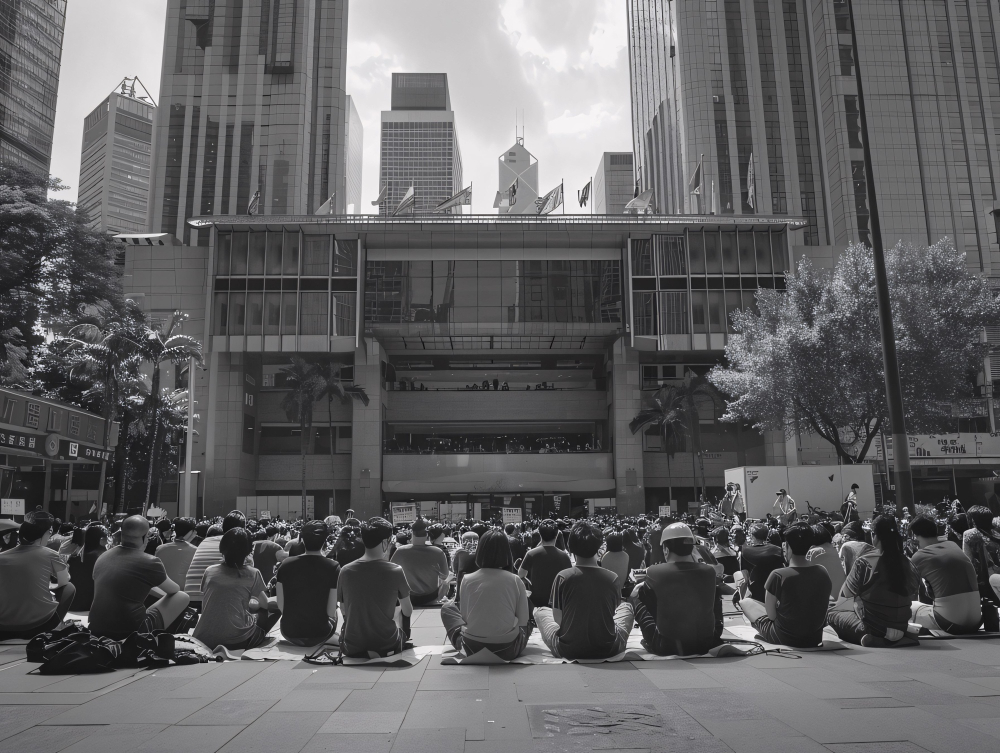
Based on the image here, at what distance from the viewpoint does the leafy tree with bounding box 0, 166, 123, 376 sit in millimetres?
30391

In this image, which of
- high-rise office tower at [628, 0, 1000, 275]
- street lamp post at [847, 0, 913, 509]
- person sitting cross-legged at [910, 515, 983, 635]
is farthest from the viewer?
high-rise office tower at [628, 0, 1000, 275]

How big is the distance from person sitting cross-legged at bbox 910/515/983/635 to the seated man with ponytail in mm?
237

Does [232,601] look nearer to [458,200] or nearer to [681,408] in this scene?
[458,200]

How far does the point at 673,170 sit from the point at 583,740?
299 ft

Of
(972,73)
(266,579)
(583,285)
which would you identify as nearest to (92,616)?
(266,579)

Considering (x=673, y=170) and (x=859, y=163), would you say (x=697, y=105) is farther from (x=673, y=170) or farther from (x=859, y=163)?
(x=859, y=163)

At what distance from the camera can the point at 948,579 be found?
877 centimetres

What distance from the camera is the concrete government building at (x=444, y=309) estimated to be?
5203 centimetres

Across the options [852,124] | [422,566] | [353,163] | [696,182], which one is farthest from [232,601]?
[353,163]

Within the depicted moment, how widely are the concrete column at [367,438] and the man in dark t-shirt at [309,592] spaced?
43751 mm

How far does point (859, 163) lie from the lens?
66688mm

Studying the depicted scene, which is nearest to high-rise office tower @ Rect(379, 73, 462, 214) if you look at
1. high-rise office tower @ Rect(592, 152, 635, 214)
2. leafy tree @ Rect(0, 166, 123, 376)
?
high-rise office tower @ Rect(592, 152, 635, 214)

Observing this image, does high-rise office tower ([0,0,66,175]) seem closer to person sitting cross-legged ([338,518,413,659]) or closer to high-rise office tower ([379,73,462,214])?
person sitting cross-legged ([338,518,413,659])

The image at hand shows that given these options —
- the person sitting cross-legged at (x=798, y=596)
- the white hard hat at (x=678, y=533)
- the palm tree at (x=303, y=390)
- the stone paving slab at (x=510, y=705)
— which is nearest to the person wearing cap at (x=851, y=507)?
the person sitting cross-legged at (x=798, y=596)
